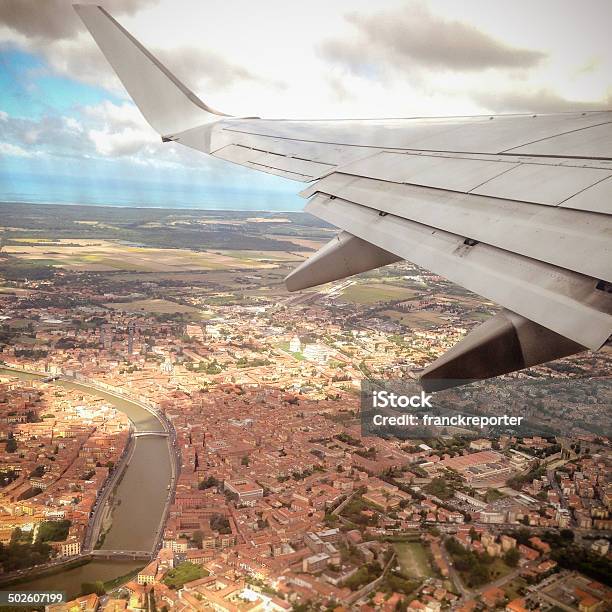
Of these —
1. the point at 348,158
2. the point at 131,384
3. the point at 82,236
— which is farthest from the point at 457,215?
the point at 82,236

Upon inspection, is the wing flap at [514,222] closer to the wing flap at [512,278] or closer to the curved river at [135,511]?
the wing flap at [512,278]

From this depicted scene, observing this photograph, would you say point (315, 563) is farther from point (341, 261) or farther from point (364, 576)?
point (341, 261)

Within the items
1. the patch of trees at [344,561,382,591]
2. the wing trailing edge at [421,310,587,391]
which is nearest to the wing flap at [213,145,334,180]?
the wing trailing edge at [421,310,587,391]

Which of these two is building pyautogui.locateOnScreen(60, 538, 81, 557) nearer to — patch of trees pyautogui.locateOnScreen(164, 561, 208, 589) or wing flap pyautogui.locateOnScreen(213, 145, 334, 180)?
patch of trees pyautogui.locateOnScreen(164, 561, 208, 589)

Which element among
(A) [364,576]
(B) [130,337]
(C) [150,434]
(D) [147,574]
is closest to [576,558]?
(A) [364,576]

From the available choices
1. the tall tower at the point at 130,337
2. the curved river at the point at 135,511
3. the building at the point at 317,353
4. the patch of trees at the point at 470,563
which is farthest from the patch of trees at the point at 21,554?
the tall tower at the point at 130,337

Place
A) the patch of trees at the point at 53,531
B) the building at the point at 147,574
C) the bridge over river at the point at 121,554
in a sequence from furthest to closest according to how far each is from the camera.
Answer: the patch of trees at the point at 53,531
the bridge over river at the point at 121,554
the building at the point at 147,574

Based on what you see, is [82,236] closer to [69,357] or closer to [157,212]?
[157,212]
